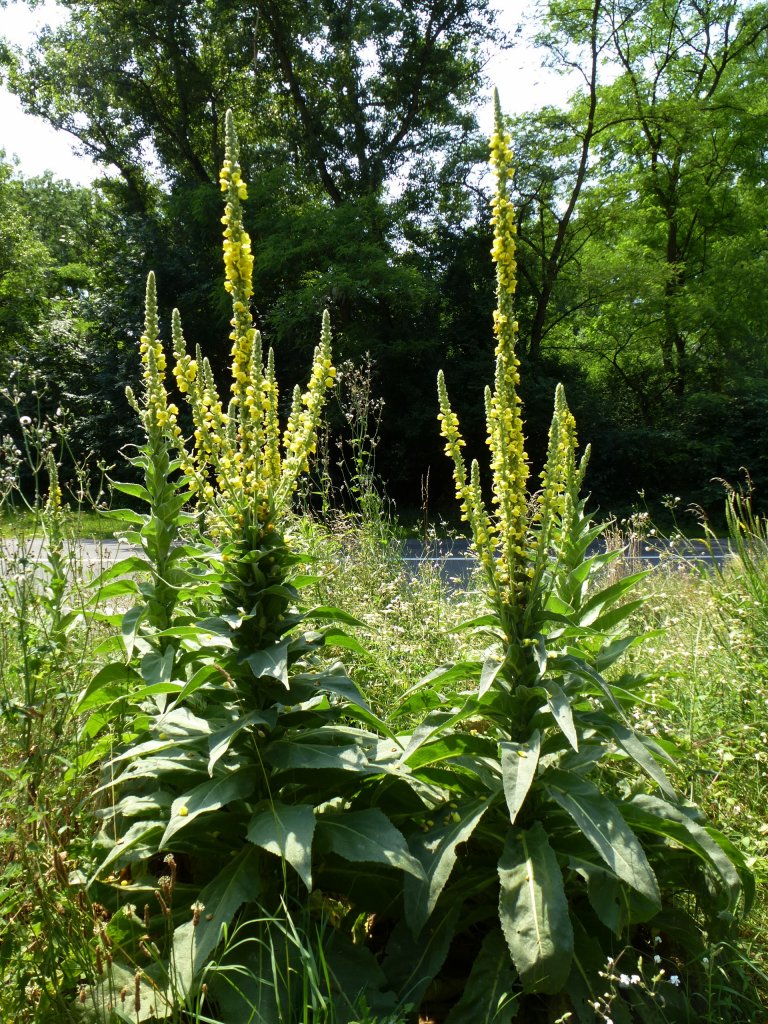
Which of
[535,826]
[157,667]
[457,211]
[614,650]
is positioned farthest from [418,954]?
[457,211]

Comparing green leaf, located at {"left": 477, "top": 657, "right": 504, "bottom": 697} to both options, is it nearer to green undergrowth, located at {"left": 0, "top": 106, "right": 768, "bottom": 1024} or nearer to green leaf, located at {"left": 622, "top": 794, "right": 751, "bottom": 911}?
green undergrowth, located at {"left": 0, "top": 106, "right": 768, "bottom": 1024}

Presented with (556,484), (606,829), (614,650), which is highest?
(556,484)

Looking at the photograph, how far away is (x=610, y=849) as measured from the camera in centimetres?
205

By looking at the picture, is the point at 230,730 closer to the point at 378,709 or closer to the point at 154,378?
the point at 154,378

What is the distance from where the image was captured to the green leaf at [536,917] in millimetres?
1994

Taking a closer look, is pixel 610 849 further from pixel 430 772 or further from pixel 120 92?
pixel 120 92

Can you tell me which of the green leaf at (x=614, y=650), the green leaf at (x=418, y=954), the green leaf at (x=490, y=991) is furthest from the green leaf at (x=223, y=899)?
the green leaf at (x=614, y=650)

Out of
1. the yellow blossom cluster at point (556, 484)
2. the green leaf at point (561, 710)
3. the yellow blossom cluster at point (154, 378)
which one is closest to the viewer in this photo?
the green leaf at point (561, 710)

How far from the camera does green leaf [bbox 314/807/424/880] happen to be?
2.12 m

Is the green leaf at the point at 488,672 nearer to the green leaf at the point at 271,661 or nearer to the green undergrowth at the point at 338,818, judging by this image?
the green undergrowth at the point at 338,818

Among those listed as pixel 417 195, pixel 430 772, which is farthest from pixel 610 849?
pixel 417 195

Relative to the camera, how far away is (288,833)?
2.12 metres

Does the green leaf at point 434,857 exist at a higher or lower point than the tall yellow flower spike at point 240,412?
lower

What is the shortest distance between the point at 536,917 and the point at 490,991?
0.29m
